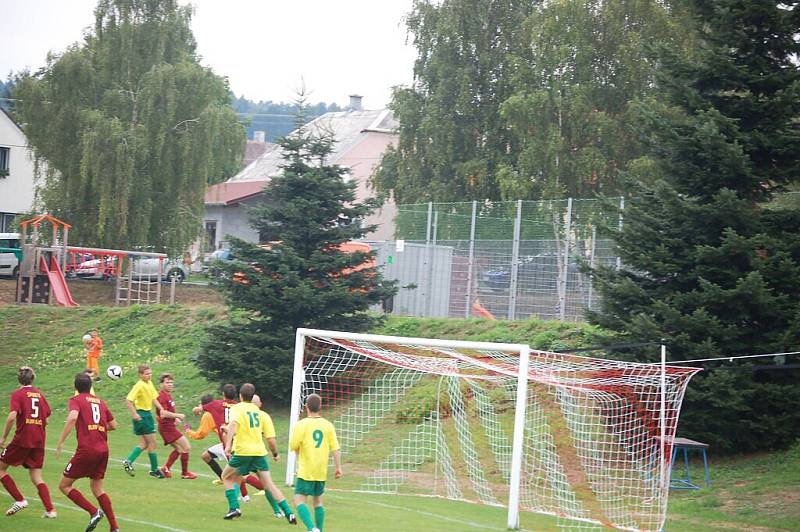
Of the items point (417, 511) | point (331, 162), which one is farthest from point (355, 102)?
point (417, 511)

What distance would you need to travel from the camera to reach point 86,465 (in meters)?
11.1

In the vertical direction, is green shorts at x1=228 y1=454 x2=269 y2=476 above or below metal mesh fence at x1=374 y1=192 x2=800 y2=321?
below

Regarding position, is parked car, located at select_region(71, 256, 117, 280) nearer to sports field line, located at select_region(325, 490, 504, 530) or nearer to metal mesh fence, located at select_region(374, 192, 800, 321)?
metal mesh fence, located at select_region(374, 192, 800, 321)

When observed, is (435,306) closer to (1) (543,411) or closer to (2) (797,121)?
(1) (543,411)

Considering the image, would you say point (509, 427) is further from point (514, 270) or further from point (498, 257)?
point (498, 257)

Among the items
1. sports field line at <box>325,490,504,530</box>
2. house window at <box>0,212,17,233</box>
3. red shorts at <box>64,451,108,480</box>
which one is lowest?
sports field line at <box>325,490,504,530</box>

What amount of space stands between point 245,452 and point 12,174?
170 feet

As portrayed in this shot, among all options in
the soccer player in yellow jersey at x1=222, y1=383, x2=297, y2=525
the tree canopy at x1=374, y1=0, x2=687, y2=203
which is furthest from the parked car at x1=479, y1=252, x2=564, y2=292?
the soccer player in yellow jersey at x1=222, y1=383, x2=297, y2=525

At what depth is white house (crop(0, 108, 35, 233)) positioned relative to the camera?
193 ft

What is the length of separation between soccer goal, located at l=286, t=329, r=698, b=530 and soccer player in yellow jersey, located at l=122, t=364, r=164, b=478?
222 centimetres

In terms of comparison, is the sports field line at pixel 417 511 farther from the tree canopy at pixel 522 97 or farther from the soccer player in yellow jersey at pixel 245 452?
the tree canopy at pixel 522 97

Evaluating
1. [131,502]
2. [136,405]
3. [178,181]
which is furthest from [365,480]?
[178,181]

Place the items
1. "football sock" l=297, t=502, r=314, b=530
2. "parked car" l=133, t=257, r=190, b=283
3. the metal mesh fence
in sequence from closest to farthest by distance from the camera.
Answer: "football sock" l=297, t=502, r=314, b=530, the metal mesh fence, "parked car" l=133, t=257, r=190, b=283

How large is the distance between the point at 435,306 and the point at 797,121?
533 inches
